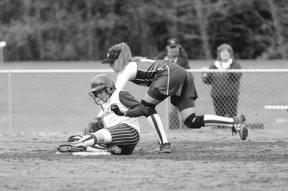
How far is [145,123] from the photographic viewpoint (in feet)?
54.4

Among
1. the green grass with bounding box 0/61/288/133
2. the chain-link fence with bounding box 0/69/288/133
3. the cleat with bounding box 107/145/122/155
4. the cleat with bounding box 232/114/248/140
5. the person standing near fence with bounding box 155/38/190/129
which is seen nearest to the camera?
the cleat with bounding box 107/145/122/155

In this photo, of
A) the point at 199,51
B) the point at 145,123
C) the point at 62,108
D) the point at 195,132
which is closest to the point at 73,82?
the point at 62,108

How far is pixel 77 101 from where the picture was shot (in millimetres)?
19922

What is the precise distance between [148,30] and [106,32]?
1.77 metres

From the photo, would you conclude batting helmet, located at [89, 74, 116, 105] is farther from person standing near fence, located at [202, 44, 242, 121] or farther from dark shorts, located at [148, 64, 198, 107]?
person standing near fence, located at [202, 44, 242, 121]

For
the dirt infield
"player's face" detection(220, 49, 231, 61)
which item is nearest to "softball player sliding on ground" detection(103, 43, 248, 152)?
the dirt infield

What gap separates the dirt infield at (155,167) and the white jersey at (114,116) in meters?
0.42

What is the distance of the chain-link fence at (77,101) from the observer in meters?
14.8

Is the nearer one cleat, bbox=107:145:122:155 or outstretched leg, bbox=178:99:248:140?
cleat, bbox=107:145:122:155

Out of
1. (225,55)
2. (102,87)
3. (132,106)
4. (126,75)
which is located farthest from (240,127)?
(225,55)

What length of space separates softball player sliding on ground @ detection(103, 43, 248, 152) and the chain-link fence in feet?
12.1

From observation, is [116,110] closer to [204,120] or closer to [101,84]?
[101,84]

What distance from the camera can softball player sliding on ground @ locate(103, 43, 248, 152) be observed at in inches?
406

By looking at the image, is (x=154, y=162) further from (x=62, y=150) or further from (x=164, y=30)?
(x=164, y=30)
